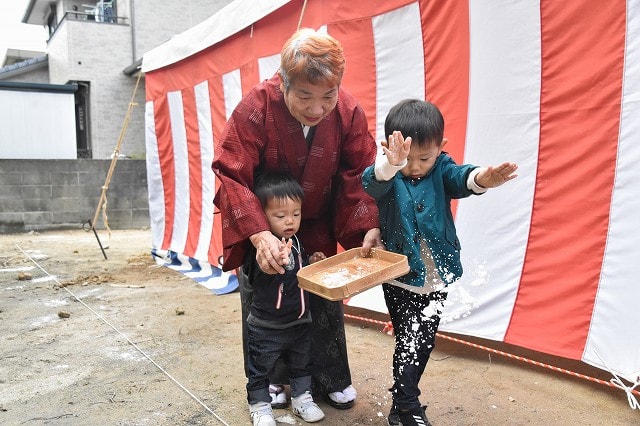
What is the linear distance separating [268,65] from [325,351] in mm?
2310

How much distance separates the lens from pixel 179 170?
5266mm

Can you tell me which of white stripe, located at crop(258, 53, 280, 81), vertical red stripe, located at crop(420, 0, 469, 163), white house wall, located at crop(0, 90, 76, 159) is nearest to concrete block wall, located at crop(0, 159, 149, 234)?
white house wall, located at crop(0, 90, 76, 159)

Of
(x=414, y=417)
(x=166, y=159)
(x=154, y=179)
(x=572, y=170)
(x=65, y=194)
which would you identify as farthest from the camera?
(x=65, y=194)

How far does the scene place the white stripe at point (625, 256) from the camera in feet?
6.63

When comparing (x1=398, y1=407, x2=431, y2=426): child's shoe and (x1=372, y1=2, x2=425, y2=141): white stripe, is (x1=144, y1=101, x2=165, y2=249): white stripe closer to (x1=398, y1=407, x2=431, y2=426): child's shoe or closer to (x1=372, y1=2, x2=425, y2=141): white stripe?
(x1=372, y1=2, x2=425, y2=141): white stripe

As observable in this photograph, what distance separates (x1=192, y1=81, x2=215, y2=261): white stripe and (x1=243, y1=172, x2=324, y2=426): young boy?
2.78 metres

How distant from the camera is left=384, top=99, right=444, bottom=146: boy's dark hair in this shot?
1698 millimetres

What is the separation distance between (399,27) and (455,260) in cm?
160

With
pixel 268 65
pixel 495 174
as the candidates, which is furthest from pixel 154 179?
pixel 495 174

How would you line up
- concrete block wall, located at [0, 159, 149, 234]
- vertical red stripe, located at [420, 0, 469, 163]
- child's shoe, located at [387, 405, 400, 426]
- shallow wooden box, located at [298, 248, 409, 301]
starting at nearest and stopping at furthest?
shallow wooden box, located at [298, 248, 409, 301] < child's shoe, located at [387, 405, 400, 426] < vertical red stripe, located at [420, 0, 469, 163] < concrete block wall, located at [0, 159, 149, 234]

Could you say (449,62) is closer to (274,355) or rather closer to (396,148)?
(396,148)

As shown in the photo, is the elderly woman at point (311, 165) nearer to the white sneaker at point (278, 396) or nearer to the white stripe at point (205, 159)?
the white sneaker at point (278, 396)

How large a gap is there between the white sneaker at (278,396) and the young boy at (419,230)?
1.80 feet

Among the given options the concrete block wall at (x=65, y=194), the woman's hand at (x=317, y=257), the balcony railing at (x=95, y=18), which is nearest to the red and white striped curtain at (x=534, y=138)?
the woman's hand at (x=317, y=257)
